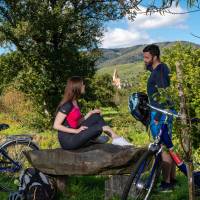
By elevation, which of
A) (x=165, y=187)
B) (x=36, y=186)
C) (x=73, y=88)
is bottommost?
(x=165, y=187)

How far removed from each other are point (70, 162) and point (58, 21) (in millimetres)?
18029

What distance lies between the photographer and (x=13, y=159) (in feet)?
26.0

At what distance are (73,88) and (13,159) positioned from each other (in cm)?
175

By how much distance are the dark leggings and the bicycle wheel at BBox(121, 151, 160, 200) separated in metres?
1.27

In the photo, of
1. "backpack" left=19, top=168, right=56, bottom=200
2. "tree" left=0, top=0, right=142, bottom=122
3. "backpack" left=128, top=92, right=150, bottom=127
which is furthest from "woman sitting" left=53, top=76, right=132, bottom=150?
"tree" left=0, top=0, right=142, bottom=122

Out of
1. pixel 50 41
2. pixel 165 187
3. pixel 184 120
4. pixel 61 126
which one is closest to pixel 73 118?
pixel 61 126

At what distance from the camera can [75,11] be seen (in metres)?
25.6

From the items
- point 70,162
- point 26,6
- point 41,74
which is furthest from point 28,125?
point 70,162

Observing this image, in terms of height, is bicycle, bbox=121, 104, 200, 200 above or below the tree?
below

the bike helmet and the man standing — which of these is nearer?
the man standing

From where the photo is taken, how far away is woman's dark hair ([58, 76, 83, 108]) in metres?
7.04

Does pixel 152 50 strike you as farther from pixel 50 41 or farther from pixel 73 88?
pixel 50 41

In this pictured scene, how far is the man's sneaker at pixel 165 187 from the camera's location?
23.2 feet

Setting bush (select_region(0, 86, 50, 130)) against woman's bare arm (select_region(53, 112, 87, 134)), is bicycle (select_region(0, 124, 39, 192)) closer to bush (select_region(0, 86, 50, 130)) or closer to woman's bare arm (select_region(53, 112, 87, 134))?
woman's bare arm (select_region(53, 112, 87, 134))
